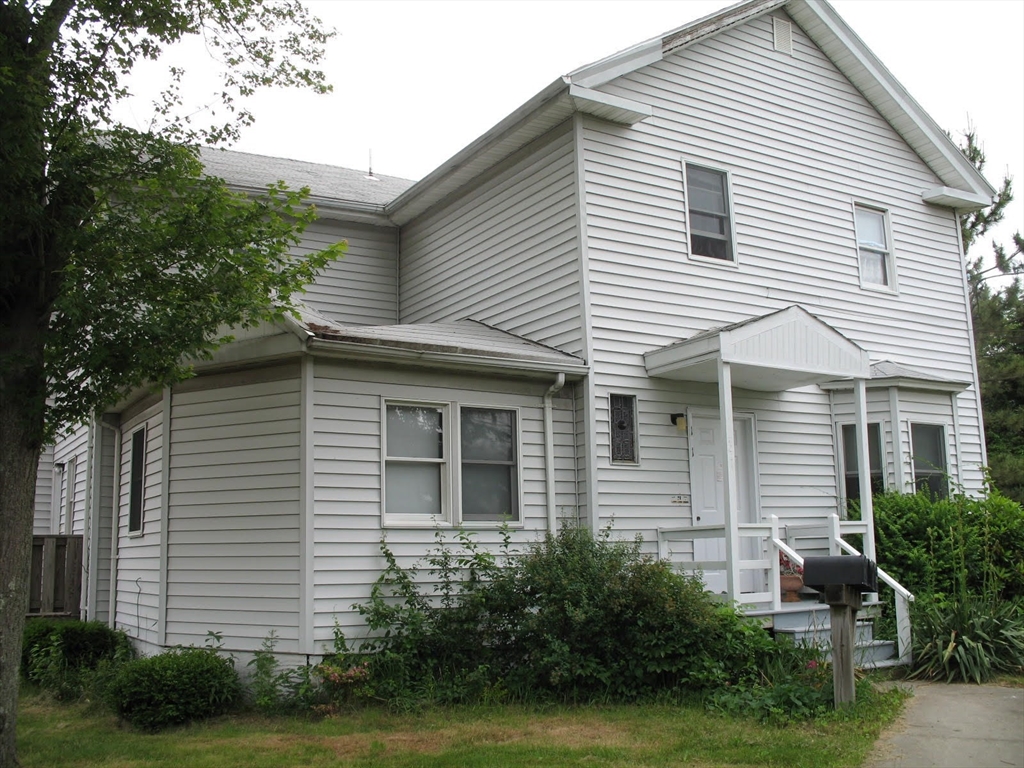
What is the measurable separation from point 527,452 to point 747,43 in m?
7.13

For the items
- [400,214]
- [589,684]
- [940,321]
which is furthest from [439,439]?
[940,321]

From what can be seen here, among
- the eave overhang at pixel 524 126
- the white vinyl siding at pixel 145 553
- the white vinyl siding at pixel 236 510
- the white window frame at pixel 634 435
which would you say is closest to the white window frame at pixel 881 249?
the eave overhang at pixel 524 126

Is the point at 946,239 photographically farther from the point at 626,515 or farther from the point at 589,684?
the point at 589,684

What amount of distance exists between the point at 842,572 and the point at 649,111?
6.62 m

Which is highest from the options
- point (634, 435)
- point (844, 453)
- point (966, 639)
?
point (634, 435)

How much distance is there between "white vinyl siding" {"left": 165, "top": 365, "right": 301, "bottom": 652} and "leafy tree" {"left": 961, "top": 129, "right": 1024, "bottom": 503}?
1900 centimetres

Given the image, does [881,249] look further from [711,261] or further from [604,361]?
[604,361]

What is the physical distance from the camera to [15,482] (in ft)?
25.4

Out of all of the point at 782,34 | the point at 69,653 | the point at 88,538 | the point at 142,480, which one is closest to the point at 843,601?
the point at 142,480

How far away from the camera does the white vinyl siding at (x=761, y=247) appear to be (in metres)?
12.2

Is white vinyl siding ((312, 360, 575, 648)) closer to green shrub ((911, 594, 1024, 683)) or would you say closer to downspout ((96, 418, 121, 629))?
downspout ((96, 418, 121, 629))

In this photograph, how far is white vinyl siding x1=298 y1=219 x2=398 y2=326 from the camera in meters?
16.0

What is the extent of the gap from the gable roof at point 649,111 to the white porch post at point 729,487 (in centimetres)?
367

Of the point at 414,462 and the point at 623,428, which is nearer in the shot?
the point at 414,462
